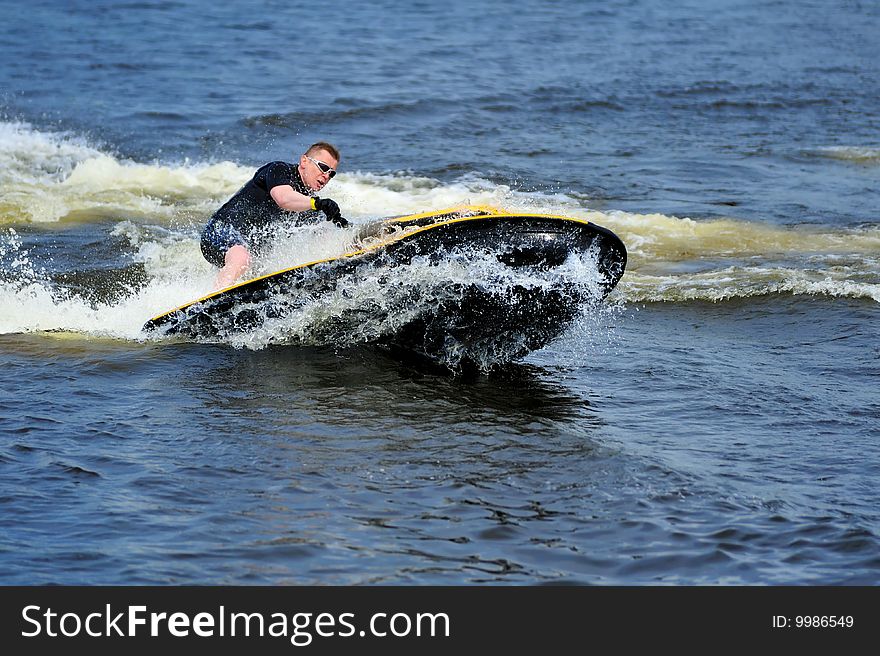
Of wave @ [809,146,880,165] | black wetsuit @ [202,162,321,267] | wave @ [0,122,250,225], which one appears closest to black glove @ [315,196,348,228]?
black wetsuit @ [202,162,321,267]

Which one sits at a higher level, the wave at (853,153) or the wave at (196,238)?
the wave at (853,153)

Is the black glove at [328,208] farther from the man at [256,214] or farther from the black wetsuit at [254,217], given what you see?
the black wetsuit at [254,217]

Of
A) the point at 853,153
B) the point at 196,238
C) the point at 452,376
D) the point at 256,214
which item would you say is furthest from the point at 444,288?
the point at 853,153

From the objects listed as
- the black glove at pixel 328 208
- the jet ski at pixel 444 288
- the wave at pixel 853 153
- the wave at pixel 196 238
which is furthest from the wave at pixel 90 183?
the wave at pixel 853 153

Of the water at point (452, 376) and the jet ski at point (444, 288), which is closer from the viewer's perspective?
the water at point (452, 376)

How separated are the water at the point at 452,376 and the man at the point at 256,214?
0.24 metres

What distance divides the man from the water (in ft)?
0.79

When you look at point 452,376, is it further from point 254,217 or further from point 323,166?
point 254,217

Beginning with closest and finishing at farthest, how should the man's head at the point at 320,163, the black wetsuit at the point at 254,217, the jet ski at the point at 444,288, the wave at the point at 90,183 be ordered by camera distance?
1. the jet ski at the point at 444,288
2. the man's head at the point at 320,163
3. the black wetsuit at the point at 254,217
4. the wave at the point at 90,183

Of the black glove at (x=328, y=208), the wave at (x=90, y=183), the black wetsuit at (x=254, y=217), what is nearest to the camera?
the black glove at (x=328, y=208)

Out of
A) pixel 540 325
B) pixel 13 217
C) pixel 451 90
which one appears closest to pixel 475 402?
pixel 540 325

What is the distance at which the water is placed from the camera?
5805 millimetres

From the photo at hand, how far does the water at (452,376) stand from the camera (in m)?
5.80

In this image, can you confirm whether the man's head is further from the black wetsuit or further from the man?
the black wetsuit
